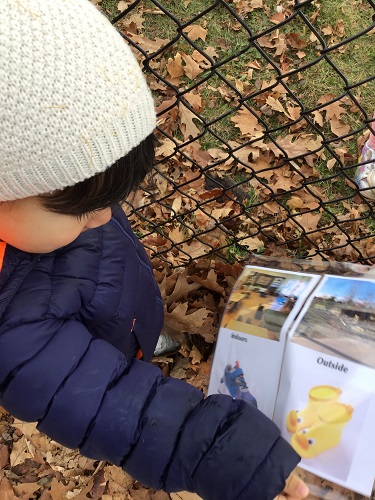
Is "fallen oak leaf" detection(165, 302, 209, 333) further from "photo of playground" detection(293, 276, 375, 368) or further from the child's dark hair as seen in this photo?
the child's dark hair

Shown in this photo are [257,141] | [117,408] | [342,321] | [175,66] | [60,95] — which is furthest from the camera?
[175,66]

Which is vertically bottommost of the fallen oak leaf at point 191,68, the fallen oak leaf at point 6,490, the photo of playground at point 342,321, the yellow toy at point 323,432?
the fallen oak leaf at point 6,490

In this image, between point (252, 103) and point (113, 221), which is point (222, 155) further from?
point (113, 221)

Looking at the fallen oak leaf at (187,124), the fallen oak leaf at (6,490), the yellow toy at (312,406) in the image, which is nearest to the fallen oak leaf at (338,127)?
the fallen oak leaf at (187,124)

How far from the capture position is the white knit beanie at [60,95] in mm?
852

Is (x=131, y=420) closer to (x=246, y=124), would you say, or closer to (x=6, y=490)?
(x=6, y=490)

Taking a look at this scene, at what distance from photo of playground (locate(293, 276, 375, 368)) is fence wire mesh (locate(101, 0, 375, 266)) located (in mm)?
652

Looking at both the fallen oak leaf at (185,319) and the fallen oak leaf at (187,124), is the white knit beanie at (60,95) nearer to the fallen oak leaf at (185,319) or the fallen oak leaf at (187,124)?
the fallen oak leaf at (185,319)

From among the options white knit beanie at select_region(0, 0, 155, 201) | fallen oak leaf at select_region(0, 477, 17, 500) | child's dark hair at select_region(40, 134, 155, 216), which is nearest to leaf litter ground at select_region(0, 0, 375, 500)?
fallen oak leaf at select_region(0, 477, 17, 500)

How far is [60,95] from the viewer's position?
2.87 ft

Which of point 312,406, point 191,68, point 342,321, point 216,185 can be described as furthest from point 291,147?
point 312,406

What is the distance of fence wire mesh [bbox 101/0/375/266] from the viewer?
2.48 m

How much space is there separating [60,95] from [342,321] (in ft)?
3.61

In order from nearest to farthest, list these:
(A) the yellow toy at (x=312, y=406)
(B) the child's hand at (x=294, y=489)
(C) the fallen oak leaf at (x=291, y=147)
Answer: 1. (B) the child's hand at (x=294, y=489)
2. (A) the yellow toy at (x=312, y=406)
3. (C) the fallen oak leaf at (x=291, y=147)
